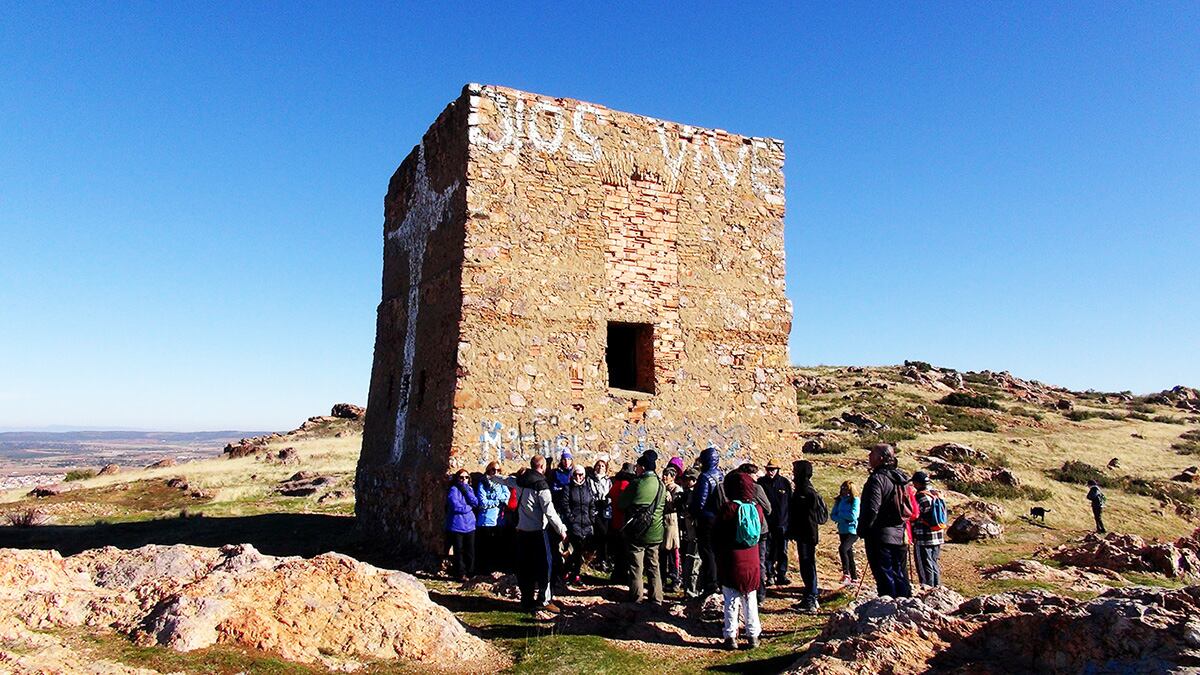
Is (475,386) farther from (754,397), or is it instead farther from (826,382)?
(826,382)

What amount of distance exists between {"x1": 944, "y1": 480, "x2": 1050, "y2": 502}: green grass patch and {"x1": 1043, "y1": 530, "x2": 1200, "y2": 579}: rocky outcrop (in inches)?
326

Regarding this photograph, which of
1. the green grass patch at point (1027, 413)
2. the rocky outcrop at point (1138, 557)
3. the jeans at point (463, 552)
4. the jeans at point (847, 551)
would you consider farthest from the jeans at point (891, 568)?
the green grass patch at point (1027, 413)

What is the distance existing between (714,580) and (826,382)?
37279 millimetres

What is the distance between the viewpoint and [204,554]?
7.83m

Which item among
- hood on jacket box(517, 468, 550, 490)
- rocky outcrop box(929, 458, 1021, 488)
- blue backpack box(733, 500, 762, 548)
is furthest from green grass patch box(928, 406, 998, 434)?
blue backpack box(733, 500, 762, 548)

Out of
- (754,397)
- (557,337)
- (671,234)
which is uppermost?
(671,234)

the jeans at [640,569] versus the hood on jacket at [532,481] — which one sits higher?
the hood on jacket at [532,481]

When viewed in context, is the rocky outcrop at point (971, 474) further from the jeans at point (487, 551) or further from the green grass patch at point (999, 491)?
the jeans at point (487, 551)

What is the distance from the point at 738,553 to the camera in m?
6.89

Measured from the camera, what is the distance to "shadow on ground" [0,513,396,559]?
12.9 metres

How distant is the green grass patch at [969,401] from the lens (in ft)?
124

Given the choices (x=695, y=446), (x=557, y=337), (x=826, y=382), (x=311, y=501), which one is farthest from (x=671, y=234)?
(x=826, y=382)


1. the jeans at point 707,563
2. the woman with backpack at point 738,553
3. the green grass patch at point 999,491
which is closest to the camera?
the woman with backpack at point 738,553

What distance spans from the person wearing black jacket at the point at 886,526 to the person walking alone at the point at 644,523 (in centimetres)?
208
